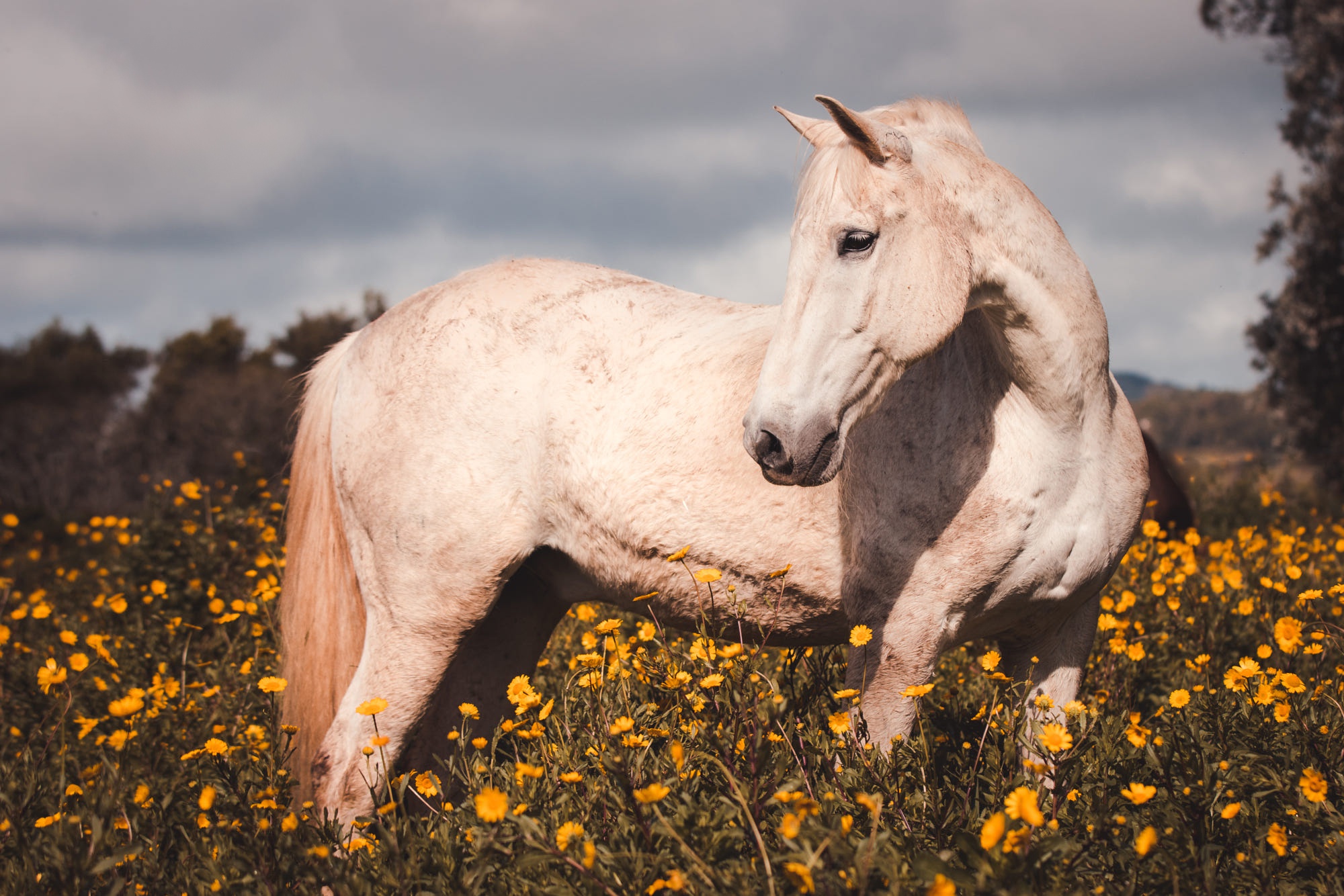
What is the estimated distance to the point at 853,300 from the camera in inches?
80.4

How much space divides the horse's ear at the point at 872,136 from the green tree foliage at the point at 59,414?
84.3 feet

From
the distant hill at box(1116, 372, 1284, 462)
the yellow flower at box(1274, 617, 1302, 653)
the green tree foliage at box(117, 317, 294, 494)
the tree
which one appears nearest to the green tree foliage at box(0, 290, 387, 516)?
the green tree foliage at box(117, 317, 294, 494)

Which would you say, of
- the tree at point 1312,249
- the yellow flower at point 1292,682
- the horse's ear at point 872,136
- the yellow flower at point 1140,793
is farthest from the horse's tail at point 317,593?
the tree at point 1312,249

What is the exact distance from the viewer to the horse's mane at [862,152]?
2068 mm

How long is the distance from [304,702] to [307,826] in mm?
1416

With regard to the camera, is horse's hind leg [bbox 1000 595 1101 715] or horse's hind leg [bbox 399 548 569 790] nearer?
horse's hind leg [bbox 1000 595 1101 715]

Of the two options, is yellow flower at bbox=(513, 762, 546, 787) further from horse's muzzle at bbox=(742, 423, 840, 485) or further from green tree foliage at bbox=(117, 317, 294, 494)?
green tree foliage at bbox=(117, 317, 294, 494)

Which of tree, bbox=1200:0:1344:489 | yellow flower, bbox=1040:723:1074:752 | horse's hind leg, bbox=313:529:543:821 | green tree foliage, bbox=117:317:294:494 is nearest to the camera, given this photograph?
yellow flower, bbox=1040:723:1074:752

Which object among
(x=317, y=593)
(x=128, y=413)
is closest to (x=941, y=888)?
(x=317, y=593)

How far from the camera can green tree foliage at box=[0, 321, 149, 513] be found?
27.0m

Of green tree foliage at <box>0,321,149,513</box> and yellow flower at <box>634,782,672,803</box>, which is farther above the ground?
yellow flower at <box>634,782,672,803</box>

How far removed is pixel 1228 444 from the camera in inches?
2554

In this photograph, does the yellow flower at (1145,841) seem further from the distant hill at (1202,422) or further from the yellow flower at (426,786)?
the distant hill at (1202,422)

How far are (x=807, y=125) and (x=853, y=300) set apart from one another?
617mm
